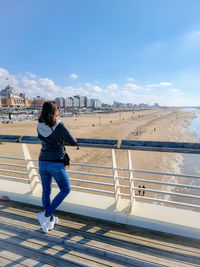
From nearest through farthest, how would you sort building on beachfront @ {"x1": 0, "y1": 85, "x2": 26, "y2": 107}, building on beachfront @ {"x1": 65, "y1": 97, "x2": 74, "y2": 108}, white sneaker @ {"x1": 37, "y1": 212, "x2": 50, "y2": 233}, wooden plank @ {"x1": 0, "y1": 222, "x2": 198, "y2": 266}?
1. wooden plank @ {"x1": 0, "y1": 222, "x2": 198, "y2": 266}
2. white sneaker @ {"x1": 37, "y1": 212, "x2": 50, "y2": 233}
3. building on beachfront @ {"x1": 0, "y1": 85, "x2": 26, "y2": 107}
4. building on beachfront @ {"x1": 65, "y1": 97, "x2": 74, "y2": 108}

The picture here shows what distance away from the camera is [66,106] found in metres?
140

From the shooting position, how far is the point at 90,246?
66.6 inches

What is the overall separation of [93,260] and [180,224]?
1.09 metres

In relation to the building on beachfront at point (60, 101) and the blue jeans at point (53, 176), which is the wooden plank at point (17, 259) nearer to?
the blue jeans at point (53, 176)

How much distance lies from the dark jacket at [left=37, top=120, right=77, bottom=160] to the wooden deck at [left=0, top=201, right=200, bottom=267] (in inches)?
37.9

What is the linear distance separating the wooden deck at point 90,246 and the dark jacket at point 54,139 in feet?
3.16

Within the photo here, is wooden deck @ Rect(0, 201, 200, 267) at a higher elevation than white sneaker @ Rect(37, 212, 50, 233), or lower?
lower

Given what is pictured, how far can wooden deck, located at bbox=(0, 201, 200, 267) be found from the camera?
1531 millimetres

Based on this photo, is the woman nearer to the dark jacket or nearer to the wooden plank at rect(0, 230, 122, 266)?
the dark jacket

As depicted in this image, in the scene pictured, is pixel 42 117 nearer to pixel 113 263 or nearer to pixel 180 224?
pixel 113 263

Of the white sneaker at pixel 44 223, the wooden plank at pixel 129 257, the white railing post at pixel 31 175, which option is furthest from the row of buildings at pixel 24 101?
the wooden plank at pixel 129 257

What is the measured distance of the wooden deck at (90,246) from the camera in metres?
1.53

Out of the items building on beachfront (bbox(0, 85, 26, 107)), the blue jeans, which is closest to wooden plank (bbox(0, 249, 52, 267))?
the blue jeans

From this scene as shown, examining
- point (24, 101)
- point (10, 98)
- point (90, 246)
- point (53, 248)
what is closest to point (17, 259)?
point (53, 248)
